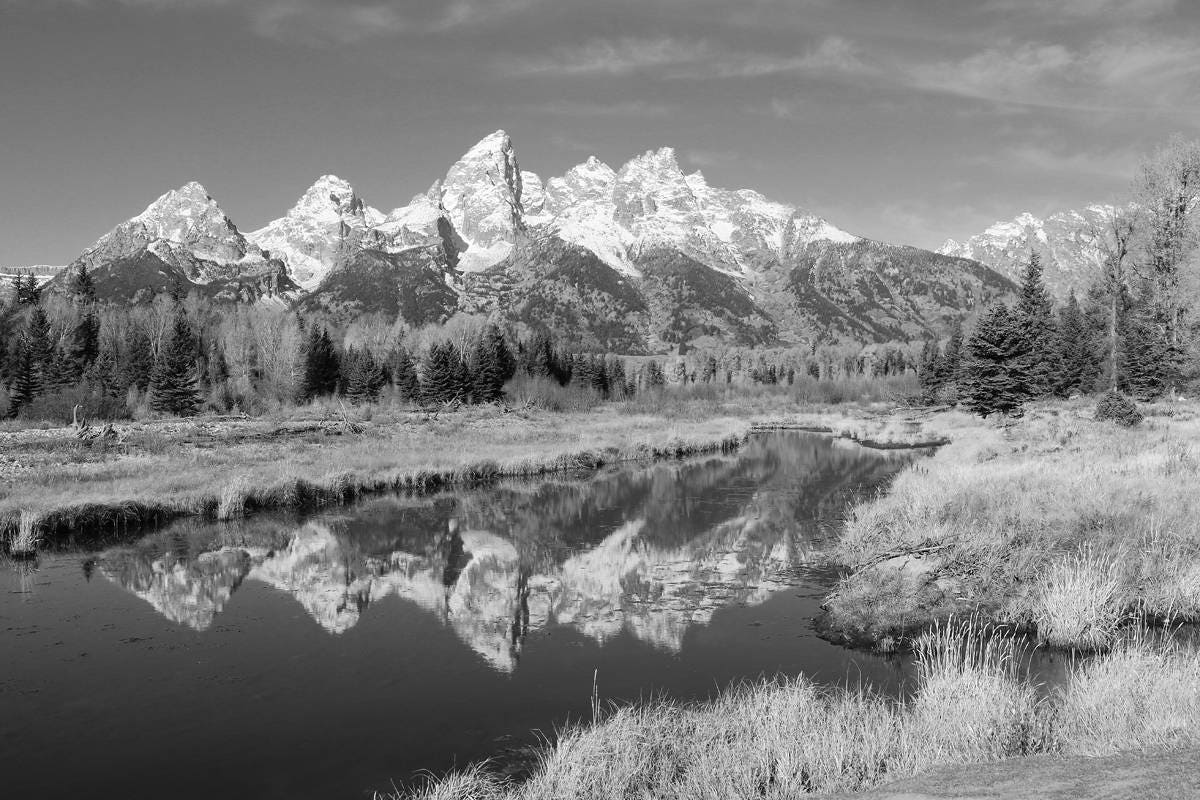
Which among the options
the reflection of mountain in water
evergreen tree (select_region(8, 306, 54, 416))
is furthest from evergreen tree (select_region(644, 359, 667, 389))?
the reflection of mountain in water

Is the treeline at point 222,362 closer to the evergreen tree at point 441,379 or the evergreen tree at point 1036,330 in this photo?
the evergreen tree at point 441,379

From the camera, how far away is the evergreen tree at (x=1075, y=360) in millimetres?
60344

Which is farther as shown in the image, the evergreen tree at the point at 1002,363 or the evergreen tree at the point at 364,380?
the evergreen tree at the point at 364,380

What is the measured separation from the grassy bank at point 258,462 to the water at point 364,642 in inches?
94.3

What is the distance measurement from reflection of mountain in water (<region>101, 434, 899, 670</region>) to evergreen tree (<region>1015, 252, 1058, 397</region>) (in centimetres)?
2518

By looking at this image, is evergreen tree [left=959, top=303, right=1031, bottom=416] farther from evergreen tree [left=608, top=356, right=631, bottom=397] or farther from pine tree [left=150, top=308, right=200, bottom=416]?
evergreen tree [left=608, top=356, right=631, bottom=397]

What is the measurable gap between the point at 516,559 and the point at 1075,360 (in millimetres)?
59946

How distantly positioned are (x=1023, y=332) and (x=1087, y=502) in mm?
34262

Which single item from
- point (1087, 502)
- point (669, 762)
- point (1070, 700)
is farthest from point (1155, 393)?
point (669, 762)

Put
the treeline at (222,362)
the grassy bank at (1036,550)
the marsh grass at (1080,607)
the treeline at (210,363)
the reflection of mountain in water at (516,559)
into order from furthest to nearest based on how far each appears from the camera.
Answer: the treeline at (222,362) < the treeline at (210,363) < the reflection of mountain in water at (516,559) < the grassy bank at (1036,550) < the marsh grass at (1080,607)

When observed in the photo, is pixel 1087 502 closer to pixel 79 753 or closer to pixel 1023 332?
pixel 79 753

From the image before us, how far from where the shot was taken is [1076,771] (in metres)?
4.94

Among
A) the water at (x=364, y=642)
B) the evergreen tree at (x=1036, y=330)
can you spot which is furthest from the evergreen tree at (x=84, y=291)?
the evergreen tree at (x=1036, y=330)

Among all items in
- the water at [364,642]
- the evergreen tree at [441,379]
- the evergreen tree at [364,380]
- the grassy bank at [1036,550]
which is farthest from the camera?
the evergreen tree at [441,379]
